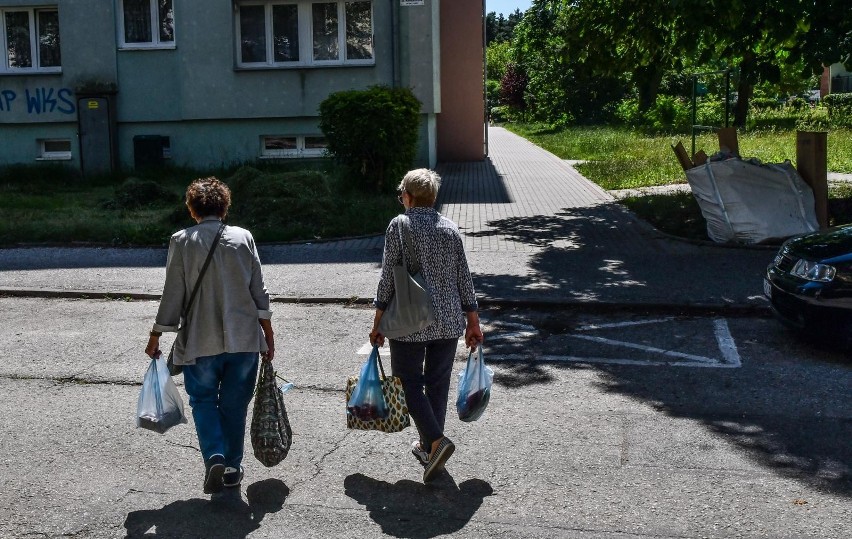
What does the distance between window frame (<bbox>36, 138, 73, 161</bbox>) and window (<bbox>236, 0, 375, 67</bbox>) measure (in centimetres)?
398

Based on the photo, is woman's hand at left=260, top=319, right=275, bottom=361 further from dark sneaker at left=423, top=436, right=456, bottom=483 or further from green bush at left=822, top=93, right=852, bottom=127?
green bush at left=822, top=93, right=852, bottom=127

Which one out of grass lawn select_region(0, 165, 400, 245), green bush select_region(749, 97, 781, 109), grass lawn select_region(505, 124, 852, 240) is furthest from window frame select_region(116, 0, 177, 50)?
green bush select_region(749, 97, 781, 109)

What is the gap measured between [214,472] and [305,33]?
17.0 metres

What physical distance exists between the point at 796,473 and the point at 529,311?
4695 millimetres

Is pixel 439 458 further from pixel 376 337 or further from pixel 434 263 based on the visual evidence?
pixel 434 263

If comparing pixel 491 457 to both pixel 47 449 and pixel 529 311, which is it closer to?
pixel 47 449

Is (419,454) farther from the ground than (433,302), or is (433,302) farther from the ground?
(433,302)

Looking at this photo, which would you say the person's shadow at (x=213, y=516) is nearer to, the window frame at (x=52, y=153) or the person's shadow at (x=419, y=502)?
the person's shadow at (x=419, y=502)

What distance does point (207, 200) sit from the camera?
17.9 feet

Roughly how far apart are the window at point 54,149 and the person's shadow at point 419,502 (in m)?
18.1

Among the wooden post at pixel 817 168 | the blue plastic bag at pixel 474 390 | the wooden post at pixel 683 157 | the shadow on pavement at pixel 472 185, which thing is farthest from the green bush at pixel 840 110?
the blue plastic bag at pixel 474 390

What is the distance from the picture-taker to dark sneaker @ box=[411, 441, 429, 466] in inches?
227

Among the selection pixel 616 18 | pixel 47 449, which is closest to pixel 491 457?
pixel 47 449

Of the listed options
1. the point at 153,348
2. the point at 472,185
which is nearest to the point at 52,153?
the point at 472,185
